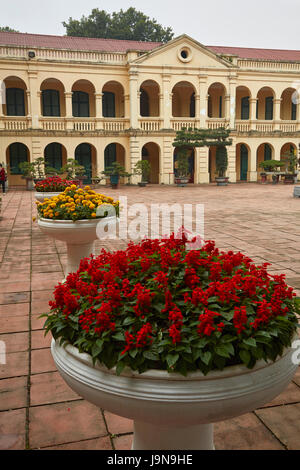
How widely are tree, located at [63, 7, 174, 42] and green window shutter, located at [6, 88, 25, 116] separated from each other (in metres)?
19.5

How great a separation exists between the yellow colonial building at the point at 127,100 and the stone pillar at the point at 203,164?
0.07m

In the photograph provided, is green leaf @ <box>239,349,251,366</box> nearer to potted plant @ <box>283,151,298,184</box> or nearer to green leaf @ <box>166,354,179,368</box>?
green leaf @ <box>166,354,179,368</box>

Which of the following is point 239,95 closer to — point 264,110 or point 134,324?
point 264,110

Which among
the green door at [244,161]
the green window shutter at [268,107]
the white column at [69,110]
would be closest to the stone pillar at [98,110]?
the white column at [69,110]

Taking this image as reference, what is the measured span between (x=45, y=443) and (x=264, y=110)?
3233 centimetres

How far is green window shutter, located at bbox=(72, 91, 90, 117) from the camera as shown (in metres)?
27.5

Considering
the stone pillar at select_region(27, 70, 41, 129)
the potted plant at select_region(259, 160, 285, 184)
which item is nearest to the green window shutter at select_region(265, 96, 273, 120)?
the potted plant at select_region(259, 160, 285, 184)

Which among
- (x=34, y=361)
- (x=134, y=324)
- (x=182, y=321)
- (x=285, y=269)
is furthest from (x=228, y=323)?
(x=285, y=269)

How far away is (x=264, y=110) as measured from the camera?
3148 centimetres

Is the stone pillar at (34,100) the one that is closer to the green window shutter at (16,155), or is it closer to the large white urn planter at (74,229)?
the green window shutter at (16,155)

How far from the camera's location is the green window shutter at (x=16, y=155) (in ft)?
85.6

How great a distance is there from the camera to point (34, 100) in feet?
80.6

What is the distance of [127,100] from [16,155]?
7832 mm

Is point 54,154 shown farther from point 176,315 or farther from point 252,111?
point 176,315
